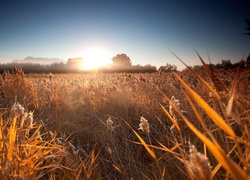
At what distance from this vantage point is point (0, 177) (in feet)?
3.21

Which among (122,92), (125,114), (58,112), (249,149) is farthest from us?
(122,92)

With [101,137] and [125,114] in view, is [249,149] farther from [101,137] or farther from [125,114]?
[125,114]

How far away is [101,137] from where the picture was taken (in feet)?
7.95

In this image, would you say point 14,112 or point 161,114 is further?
point 161,114

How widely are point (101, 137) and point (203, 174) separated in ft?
6.37

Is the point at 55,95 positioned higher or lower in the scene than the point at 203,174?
lower

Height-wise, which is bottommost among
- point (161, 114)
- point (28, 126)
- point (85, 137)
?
point (85, 137)

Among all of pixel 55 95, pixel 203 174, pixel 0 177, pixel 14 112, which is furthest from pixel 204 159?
pixel 55 95

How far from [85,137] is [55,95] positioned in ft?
4.63

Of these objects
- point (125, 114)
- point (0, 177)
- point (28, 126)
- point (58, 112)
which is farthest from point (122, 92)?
point (0, 177)

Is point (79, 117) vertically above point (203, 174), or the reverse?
point (203, 174)

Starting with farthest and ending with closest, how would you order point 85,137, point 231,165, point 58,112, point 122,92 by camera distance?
point 122,92 → point 58,112 → point 85,137 → point 231,165

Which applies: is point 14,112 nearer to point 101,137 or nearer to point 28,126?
point 28,126

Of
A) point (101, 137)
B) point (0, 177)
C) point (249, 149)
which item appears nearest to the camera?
point (249, 149)
